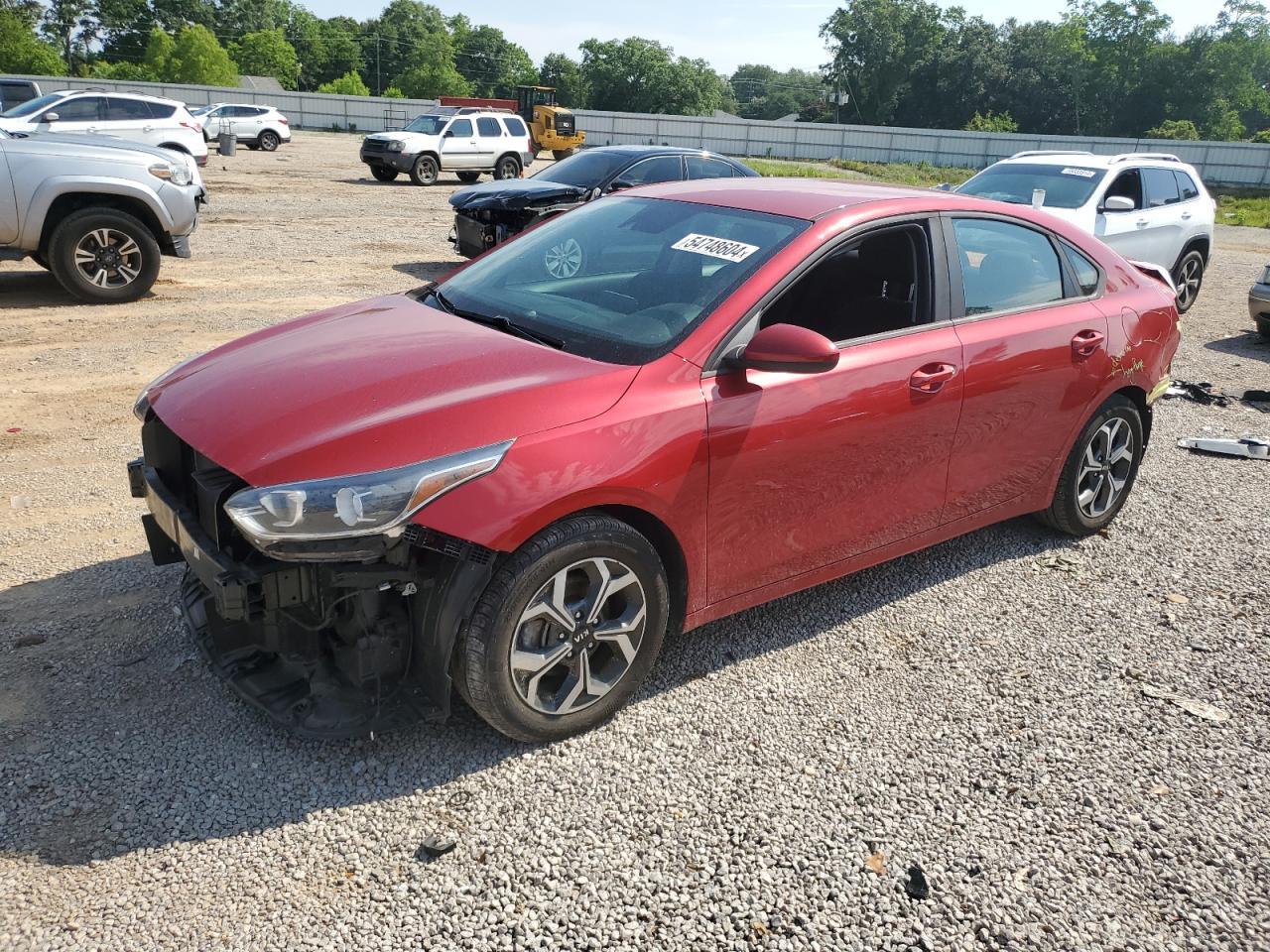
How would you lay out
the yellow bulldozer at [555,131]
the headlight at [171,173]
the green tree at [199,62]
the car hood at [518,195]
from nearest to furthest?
the headlight at [171,173] < the car hood at [518,195] < the yellow bulldozer at [555,131] < the green tree at [199,62]

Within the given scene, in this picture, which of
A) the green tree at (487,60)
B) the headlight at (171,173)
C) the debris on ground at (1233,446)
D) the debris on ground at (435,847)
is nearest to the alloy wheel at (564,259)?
the debris on ground at (435,847)

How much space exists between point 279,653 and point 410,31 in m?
130

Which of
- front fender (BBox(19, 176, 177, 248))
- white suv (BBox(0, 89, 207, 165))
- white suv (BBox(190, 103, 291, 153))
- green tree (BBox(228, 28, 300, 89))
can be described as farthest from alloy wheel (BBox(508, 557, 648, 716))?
green tree (BBox(228, 28, 300, 89))

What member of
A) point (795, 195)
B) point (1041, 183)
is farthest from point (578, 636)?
point (1041, 183)

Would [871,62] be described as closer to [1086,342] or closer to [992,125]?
[992,125]

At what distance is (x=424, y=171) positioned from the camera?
2409 centimetres

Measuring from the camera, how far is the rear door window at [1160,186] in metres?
11.2

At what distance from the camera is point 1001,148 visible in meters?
46.8

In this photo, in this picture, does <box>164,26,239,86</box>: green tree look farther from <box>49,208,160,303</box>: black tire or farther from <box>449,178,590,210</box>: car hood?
<box>49,208,160,303</box>: black tire

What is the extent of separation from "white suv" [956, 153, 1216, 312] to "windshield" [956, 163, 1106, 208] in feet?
0.04

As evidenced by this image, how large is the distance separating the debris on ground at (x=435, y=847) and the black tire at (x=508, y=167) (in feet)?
80.2

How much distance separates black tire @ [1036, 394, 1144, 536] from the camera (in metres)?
4.79

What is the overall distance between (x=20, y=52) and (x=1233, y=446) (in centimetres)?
8197

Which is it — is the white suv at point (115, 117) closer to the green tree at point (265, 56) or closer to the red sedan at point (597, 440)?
the red sedan at point (597, 440)
